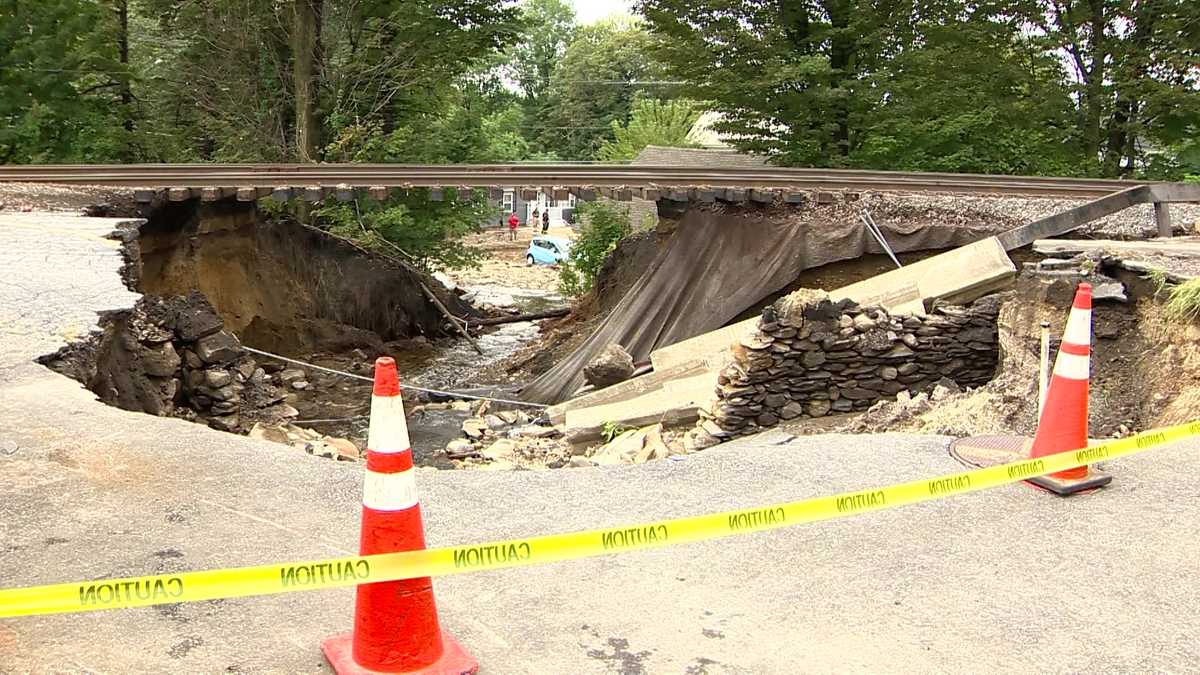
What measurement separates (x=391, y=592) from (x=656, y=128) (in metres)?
38.8

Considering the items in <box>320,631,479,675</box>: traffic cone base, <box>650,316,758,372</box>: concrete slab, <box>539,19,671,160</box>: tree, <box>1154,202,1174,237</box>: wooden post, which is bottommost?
<box>650,316,758,372</box>: concrete slab

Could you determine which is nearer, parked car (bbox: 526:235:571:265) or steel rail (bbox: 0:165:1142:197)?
steel rail (bbox: 0:165:1142:197)

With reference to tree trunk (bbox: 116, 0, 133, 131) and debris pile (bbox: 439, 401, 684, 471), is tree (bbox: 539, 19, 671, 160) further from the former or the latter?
debris pile (bbox: 439, 401, 684, 471)

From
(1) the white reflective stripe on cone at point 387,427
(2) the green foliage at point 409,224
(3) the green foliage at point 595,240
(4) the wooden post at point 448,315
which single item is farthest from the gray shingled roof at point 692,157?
(1) the white reflective stripe on cone at point 387,427

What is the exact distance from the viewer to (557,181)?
47.8ft

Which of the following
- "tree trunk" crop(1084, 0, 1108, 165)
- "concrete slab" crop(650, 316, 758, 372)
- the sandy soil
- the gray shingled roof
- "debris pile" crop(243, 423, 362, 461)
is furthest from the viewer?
the sandy soil

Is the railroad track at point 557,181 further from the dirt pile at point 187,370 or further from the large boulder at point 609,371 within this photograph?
the large boulder at point 609,371

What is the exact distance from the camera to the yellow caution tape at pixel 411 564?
2.61 metres

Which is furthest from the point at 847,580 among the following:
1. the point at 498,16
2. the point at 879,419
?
the point at 498,16

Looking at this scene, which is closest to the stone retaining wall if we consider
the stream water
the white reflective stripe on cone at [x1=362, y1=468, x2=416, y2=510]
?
the stream water

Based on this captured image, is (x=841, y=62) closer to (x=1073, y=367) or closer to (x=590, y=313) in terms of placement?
(x=590, y=313)

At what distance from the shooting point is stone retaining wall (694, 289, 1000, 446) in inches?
341

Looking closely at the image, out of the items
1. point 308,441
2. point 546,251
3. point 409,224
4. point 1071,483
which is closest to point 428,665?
point 1071,483

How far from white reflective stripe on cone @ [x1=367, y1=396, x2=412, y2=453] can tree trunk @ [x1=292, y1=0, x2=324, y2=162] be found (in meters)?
21.6
